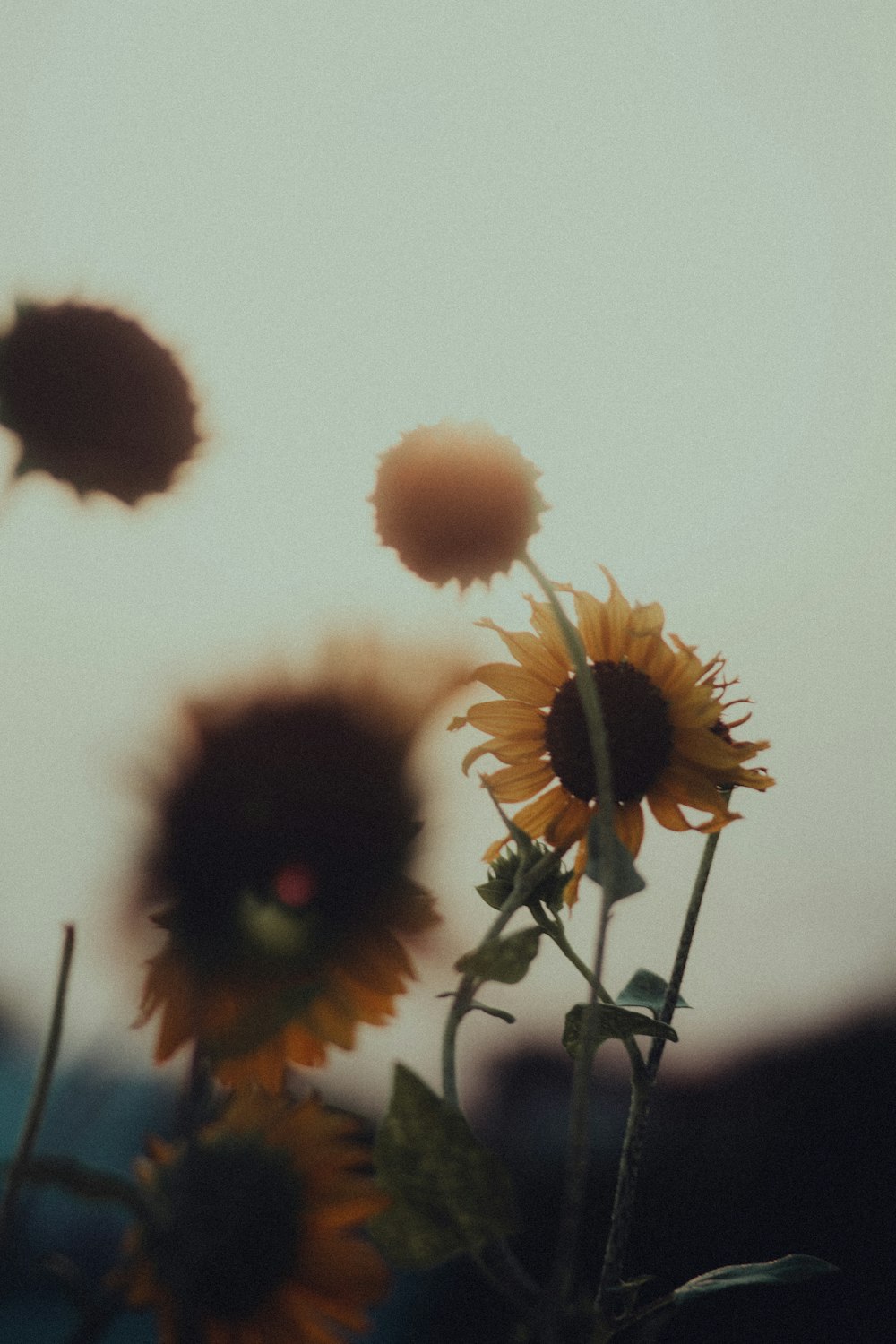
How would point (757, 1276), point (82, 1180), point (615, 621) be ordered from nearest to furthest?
point (82, 1180), point (757, 1276), point (615, 621)

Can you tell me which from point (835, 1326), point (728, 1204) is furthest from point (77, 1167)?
point (728, 1204)

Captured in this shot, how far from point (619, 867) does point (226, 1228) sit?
0.12 meters

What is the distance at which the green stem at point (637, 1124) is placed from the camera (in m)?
0.29

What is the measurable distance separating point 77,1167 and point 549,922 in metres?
0.18

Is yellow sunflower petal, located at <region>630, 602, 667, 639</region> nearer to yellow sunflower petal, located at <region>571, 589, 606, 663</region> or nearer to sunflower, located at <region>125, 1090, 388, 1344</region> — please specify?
yellow sunflower petal, located at <region>571, 589, 606, 663</region>

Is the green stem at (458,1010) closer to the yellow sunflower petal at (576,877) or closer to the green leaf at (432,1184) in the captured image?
the green leaf at (432,1184)

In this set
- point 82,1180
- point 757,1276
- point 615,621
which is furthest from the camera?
point 615,621

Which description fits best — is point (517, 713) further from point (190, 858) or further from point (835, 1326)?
point (835, 1326)

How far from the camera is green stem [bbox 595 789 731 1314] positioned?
0.29 m

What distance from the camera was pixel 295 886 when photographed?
261 mm

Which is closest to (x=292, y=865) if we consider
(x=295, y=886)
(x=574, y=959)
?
(x=295, y=886)

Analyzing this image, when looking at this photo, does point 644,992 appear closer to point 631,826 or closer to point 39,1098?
point 631,826

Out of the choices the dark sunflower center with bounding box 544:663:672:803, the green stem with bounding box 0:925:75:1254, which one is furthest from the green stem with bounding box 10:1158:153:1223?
the dark sunflower center with bounding box 544:663:672:803

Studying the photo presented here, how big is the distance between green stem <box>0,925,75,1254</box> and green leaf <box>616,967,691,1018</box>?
233 mm
